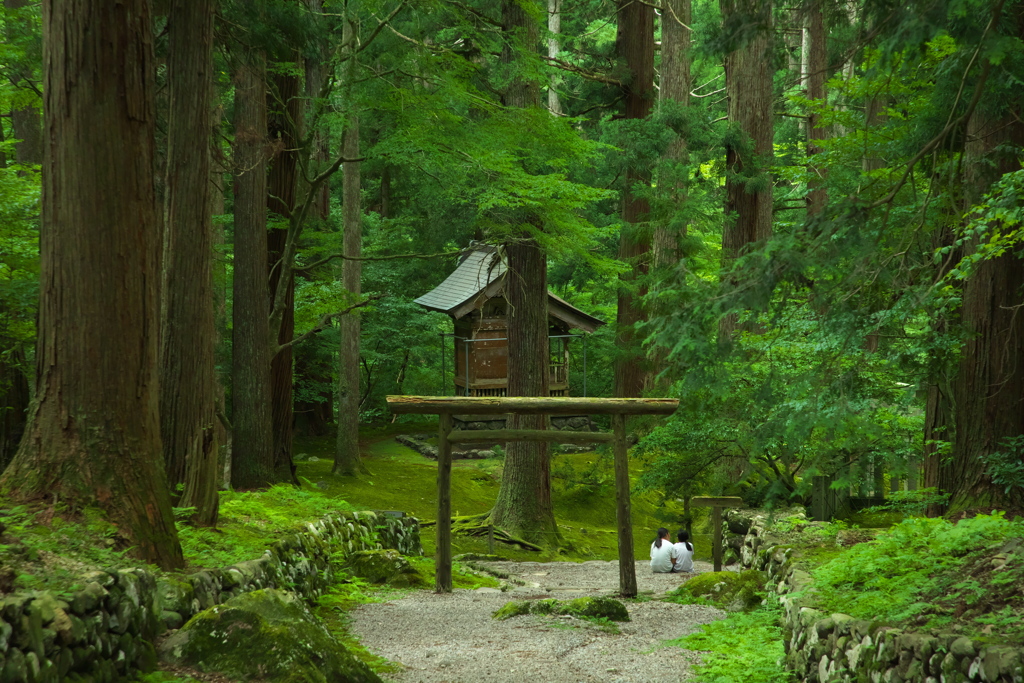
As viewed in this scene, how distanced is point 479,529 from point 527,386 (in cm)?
273

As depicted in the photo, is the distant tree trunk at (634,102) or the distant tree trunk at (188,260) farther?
the distant tree trunk at (634,102)

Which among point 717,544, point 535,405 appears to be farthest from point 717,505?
point 535,405

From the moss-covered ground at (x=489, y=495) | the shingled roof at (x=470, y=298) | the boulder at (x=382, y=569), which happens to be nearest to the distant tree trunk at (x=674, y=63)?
the shingled roof at (x=470, y=298)

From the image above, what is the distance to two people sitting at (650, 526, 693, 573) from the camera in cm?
1269

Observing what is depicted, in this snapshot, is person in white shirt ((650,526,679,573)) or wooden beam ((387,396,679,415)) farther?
person in white shirt ((650,526,679,573))

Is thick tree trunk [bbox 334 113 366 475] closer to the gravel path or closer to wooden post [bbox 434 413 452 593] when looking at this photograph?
wooden post [bbox 434 413 452 593]

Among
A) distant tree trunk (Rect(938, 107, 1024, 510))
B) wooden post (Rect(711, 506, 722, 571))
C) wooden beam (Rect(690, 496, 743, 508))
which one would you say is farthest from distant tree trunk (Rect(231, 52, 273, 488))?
distant tree trunk (Rect(938, 107, 1024, 510))

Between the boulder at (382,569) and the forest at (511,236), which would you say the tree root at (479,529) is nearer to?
the forest at (511,236)

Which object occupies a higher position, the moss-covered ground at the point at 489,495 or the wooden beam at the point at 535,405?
the wooden beam at the point at 535,405

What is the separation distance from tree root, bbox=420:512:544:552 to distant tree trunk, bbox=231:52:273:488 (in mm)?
4205

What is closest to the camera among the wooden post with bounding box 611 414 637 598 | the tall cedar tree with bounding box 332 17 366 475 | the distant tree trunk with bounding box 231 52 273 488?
the wooden post with bounding box 611 414 637 598

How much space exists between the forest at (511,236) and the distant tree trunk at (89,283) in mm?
21

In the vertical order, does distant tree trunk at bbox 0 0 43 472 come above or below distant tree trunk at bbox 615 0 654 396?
below

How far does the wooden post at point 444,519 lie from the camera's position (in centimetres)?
1043
